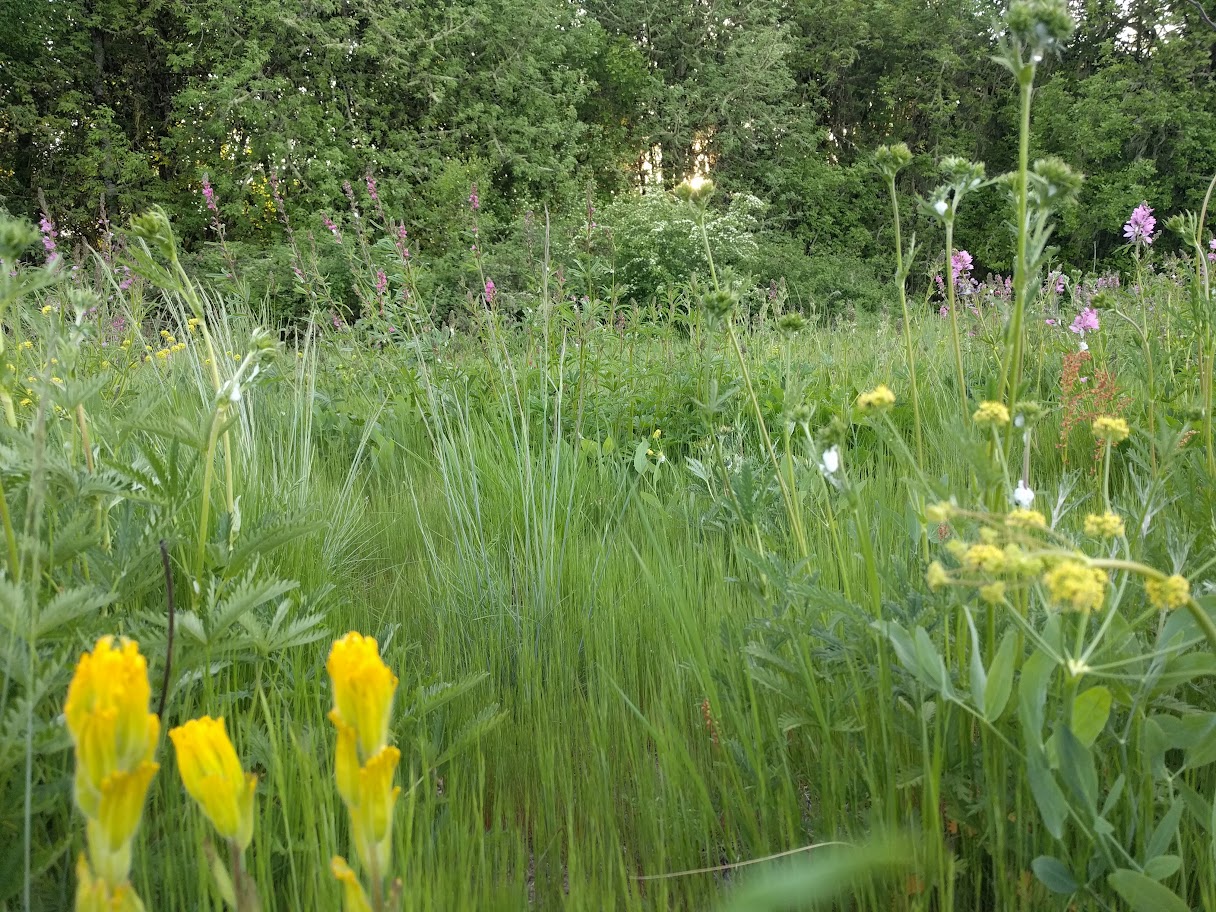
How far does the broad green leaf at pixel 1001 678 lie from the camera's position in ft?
2.16

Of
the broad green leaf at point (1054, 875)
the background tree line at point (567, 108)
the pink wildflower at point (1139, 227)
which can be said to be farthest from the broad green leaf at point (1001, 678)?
the background tree line at point (567, 108)

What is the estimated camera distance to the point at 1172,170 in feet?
47.0

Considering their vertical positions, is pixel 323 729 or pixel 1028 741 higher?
pixel 1028 741

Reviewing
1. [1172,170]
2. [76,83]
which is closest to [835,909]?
[76,83]

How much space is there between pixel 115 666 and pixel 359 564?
141cm

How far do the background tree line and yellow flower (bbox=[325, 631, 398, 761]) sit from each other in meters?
8.49

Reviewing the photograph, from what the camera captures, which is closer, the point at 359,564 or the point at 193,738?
the point at 193,738

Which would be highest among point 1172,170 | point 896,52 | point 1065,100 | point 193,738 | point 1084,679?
point 896,52

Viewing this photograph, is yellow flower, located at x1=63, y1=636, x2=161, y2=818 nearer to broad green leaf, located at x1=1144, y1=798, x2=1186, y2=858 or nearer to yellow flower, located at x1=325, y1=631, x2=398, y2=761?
yellow flower, located at x1=325, y1=631, x2=398, y2=761

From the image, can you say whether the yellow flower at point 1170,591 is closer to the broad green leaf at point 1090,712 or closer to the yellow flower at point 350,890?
the broad green leaf at point 1090,712

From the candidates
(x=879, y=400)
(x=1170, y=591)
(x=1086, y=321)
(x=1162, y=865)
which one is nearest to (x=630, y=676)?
(x=879, y=400)

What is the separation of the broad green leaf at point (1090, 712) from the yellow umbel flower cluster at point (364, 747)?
0.50 m

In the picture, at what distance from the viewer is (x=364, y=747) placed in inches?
15.1

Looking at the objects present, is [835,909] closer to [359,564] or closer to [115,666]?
[115,666]
